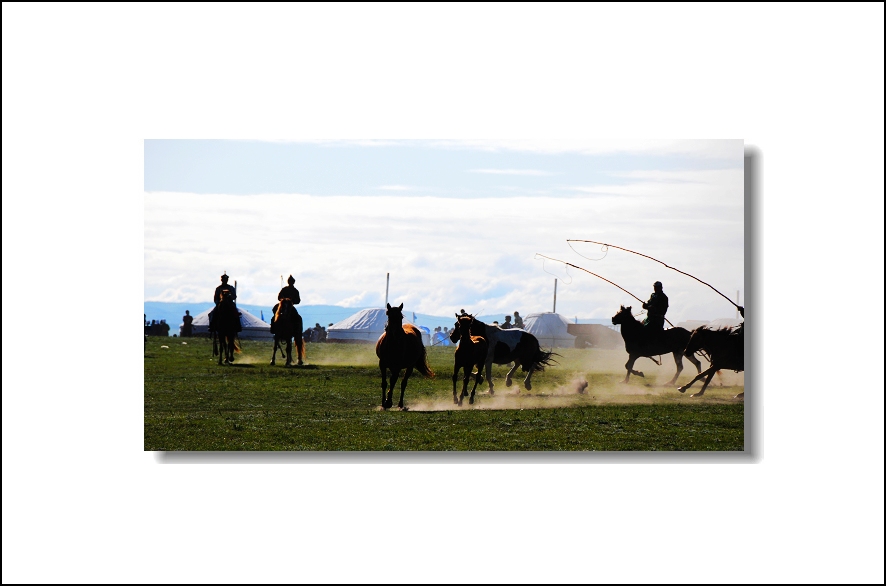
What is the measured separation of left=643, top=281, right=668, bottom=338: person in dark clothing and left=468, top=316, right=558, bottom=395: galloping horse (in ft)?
3.51

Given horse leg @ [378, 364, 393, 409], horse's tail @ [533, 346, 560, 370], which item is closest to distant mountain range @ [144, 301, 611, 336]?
horse's tail @ [533, 346, 560, 370]

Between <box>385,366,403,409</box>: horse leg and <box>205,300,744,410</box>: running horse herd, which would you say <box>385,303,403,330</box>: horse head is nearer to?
<box>205,300,744,410</box>: running horse herd

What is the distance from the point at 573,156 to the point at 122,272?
4583mm

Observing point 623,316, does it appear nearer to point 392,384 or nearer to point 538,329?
point 538,329

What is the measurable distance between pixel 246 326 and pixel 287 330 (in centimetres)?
60

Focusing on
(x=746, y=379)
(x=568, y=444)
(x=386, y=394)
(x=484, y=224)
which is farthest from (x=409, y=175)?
(x=746, y=379)

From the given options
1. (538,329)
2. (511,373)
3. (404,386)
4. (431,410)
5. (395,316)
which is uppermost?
(395,316)

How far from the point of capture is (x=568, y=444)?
413 inches

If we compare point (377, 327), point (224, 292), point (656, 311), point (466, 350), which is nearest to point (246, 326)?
point (224, 292)

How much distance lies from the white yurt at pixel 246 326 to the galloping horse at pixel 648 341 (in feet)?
13.0

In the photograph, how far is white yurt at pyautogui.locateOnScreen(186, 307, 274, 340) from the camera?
1164cm

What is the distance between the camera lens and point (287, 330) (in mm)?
12406

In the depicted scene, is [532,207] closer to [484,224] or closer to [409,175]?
[484,224]

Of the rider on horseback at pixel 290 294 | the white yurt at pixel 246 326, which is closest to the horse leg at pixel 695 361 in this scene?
the rider on horseback at pixel 290 294
